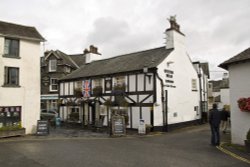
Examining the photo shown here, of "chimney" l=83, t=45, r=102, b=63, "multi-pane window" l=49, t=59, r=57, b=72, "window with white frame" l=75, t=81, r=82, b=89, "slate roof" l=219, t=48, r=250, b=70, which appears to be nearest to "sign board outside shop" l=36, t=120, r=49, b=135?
"window with white frame" l=75, t=81, r=82, b=89

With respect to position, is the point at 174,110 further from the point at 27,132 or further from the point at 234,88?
the point at 27,132

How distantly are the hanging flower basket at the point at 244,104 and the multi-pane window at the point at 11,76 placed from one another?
49.2 feet

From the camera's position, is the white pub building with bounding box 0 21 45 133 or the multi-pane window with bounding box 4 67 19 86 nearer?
the white pub building with bounding box 0 21 45 133

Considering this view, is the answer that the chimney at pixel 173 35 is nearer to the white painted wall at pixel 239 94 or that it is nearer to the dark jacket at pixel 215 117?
the white painted wall at pixel 239 94

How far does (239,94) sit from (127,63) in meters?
12.2

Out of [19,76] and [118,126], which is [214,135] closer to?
[118,126]

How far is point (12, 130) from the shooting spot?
17000 millimetres

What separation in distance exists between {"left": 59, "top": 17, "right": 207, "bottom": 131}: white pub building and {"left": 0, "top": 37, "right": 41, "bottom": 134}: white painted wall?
5455mm

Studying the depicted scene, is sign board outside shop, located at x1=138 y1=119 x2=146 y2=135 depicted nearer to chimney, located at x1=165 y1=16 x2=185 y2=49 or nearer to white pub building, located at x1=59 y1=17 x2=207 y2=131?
white pub building, located at x1=59 y1=17 x2=207 y2=131

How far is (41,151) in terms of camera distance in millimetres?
11414

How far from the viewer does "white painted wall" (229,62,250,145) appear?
12188mm

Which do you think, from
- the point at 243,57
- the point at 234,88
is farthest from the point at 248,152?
the point at 243,57

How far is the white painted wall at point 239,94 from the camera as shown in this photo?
480 inches

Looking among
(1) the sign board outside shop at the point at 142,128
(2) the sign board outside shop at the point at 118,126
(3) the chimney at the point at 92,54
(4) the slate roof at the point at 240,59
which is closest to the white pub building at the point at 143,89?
(1) the sign board outside shop at the point at 142,128
